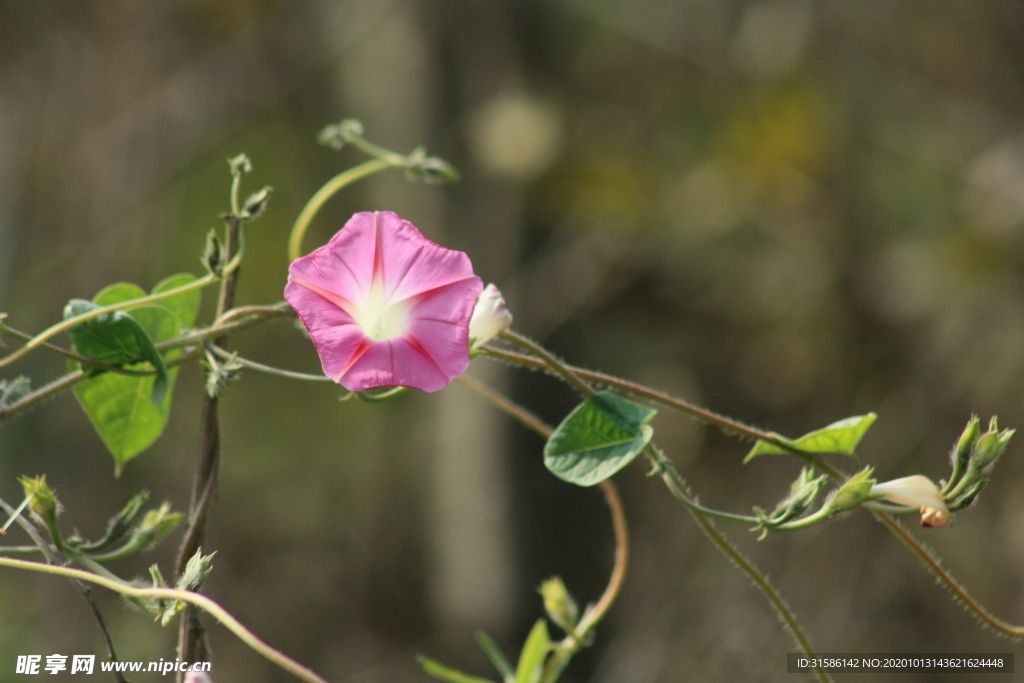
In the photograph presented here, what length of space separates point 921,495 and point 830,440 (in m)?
0.08

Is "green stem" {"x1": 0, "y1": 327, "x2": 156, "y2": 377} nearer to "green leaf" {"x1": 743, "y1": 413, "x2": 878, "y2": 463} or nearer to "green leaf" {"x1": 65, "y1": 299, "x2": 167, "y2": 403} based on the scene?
"green leaf" {"x1": 65, "y1": 299, "x2": 167, "y2": 403}

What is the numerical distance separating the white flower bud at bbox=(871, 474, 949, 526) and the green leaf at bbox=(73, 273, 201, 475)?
566 mm

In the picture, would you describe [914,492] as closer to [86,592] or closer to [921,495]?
[921,495]

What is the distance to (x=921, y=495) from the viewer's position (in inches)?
24.3

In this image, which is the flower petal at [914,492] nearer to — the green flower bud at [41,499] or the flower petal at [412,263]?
the flower petal at [412,263]

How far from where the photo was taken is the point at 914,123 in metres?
3.26

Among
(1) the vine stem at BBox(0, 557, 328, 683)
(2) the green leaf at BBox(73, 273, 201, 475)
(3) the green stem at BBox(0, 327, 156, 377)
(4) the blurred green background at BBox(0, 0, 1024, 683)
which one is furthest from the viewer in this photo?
(4) the blurred green background at BBox(0, 0, 1024, 683)

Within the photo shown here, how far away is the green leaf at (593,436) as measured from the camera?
620 mm

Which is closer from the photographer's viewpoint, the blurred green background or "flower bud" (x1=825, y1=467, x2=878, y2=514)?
"flower bud" (x1=825, y1=467, x2=878, y2=514)

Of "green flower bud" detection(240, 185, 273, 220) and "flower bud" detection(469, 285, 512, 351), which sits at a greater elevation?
"green flower bud" detection(240, 185, 273, 220)

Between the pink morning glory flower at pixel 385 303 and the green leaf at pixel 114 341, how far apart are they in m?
0.13

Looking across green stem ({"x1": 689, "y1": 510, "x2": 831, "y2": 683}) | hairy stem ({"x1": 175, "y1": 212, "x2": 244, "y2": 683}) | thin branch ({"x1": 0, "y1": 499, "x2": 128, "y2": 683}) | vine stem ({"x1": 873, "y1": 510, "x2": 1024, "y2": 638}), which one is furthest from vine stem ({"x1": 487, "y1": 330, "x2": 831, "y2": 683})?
thin branch ({"x1": 0, "y1": 499, "x2": 128, "y2": 683})

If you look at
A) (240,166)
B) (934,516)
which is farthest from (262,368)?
(934,516)

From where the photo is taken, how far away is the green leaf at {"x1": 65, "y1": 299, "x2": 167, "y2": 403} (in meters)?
0.63
